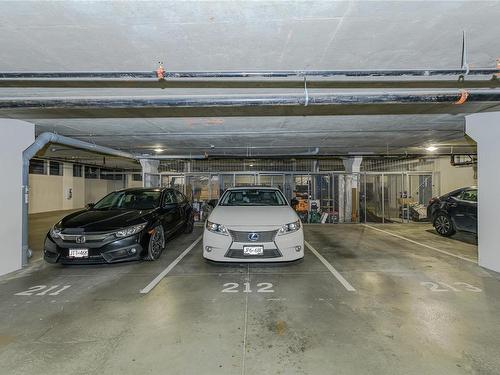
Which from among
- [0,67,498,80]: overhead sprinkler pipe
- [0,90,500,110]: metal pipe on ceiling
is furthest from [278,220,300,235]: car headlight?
[0,67,498,80]: overhead sprinkler pipe

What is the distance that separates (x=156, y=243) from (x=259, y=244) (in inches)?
91.9

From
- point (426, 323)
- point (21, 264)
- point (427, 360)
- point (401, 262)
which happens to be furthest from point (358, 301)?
point (21, 264)

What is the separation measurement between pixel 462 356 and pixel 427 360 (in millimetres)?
343

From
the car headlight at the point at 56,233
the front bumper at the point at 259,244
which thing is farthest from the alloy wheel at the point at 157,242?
the car headlight at the point at 56,233

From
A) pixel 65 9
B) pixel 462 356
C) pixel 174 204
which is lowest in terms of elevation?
pixel 462 356

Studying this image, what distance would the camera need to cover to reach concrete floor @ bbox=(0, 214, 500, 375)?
230cm

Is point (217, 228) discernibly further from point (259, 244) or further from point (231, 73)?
point (231, 73)

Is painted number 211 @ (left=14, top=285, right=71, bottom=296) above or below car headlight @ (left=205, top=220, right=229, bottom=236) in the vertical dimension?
below

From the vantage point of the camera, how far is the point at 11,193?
16.0ft

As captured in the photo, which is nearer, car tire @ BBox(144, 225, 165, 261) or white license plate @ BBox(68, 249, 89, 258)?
white license plate @ BBox(68, 249, 89, 258)

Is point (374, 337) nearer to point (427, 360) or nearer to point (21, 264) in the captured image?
point (427, 360)

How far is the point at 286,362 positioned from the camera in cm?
229

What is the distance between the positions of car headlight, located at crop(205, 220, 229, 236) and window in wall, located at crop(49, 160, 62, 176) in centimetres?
1633

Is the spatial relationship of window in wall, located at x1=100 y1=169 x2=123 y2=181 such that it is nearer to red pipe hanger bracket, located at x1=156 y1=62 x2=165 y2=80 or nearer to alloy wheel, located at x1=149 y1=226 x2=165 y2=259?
alloy wheel, located at x1=149 y1=226 x2=165 y2=259
